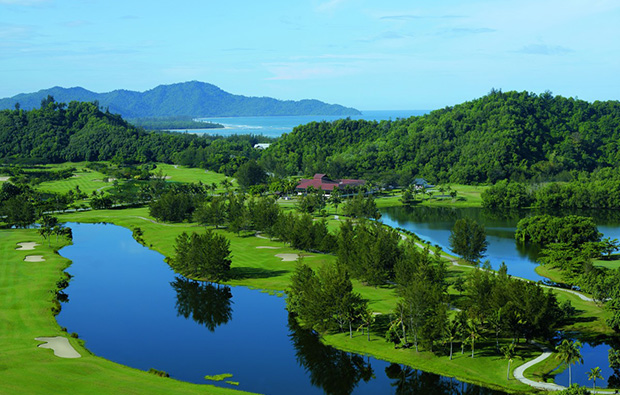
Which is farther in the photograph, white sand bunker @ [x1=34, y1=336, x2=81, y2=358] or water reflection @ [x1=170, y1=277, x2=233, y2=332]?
water reflection @ [x1=170, y1=277, x2=233, y2=332]

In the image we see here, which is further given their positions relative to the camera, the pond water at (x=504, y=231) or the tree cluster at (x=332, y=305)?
the tree cluster at (x=332, y=305)

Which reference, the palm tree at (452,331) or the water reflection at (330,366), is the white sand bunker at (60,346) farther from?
the palm tree at (452,331)

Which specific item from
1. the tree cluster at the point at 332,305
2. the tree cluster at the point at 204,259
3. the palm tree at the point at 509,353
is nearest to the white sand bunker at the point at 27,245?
the tree cluster at the point at 204,259

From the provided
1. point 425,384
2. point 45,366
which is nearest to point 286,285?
point 425,384

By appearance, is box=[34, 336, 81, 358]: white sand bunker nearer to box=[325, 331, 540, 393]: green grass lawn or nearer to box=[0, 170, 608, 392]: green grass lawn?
box=[0, 170, 608, 392]: green grass lawn

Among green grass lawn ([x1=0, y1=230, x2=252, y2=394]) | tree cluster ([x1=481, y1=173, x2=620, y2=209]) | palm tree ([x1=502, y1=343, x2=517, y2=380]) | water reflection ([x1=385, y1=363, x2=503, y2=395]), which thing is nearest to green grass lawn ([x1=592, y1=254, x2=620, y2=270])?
palm tree ([x1=502, y1=343, x2=517, y2=380])

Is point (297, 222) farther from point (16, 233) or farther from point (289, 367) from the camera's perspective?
point (16, 233)
